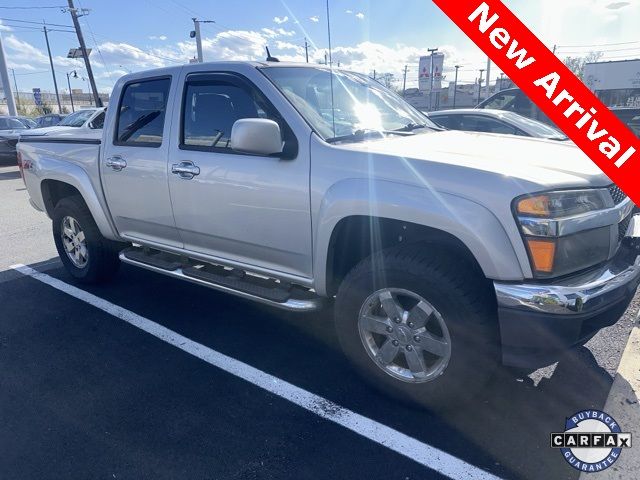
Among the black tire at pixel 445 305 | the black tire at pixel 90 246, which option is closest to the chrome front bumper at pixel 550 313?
the black tire at pixel 445 305

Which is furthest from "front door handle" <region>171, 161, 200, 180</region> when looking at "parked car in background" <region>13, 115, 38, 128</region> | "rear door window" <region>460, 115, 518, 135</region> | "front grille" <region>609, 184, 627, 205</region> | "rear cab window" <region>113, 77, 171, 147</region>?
"parked car in background" <region>13, 115, 38, 128</region>

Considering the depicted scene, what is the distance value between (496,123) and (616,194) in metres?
4.11

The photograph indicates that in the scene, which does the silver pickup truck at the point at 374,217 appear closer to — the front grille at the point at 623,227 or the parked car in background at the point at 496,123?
the front grille at the point at 623,227

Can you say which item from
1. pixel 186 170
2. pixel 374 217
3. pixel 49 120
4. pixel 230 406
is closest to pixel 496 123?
pixel 374 217

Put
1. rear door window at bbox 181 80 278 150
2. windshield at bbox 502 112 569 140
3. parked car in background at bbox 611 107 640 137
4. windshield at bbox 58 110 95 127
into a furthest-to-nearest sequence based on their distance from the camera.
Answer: windshield at bbox 58 110 95 127
parked car in background at bbox 611 107 640 137
windshield at bbox 502 112 569 140
rear door window at bbox 181 80 278 150

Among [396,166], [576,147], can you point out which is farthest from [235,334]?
[576,147]

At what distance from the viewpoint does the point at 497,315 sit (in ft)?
8.07

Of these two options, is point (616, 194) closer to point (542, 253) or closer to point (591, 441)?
point (542, 253)

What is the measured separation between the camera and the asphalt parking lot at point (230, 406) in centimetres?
240

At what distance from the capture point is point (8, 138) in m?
14.8

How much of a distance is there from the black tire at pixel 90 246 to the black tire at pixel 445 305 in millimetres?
2853

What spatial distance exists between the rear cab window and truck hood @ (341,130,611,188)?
1751 millimetres

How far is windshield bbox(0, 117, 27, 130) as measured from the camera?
50.5ft

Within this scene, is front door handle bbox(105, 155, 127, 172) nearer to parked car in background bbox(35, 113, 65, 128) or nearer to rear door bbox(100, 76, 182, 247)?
rear door bbox(100, 76, 182, 247)
